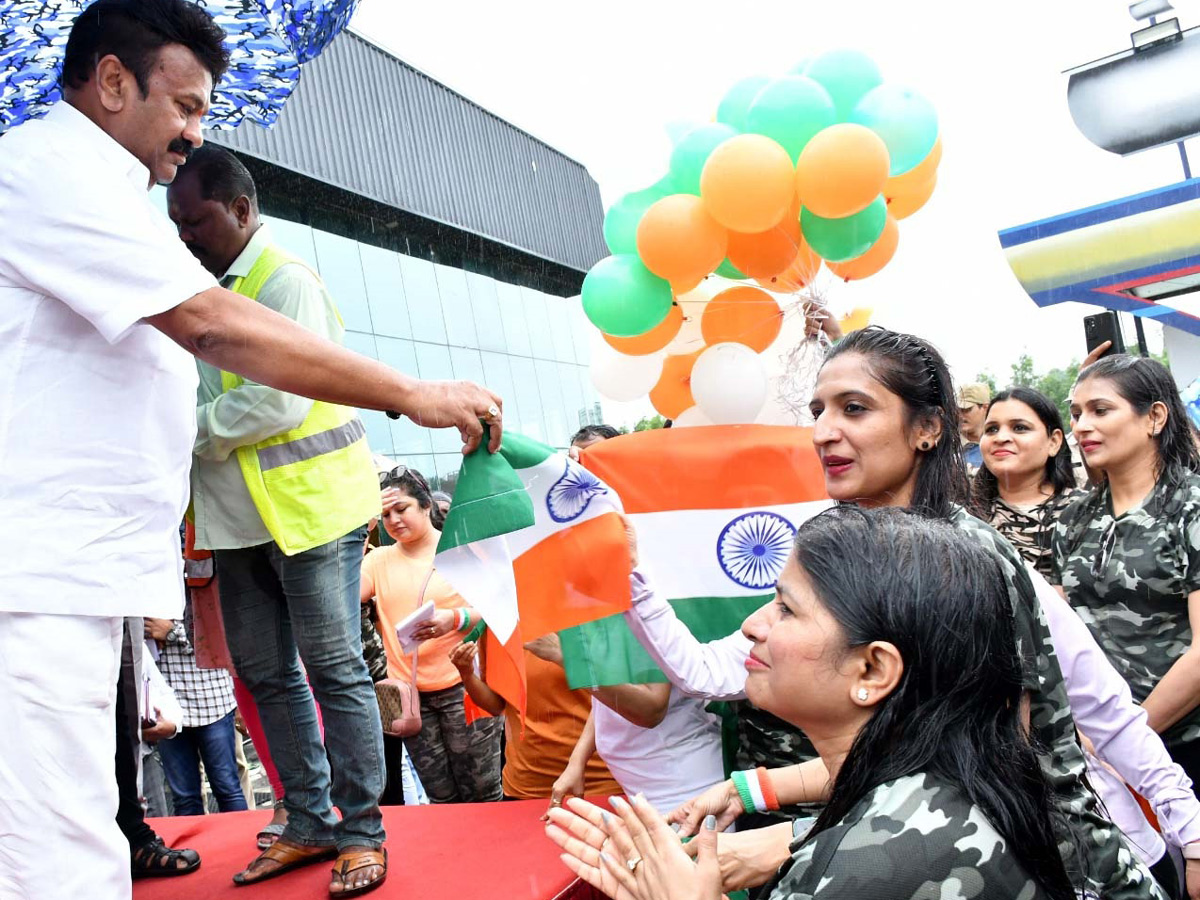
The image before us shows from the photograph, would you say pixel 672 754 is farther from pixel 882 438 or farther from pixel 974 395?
pixel 974 395

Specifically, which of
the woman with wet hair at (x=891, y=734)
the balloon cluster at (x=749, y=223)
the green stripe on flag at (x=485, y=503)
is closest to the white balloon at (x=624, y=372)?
the balloon cluster at (x=749, y=223)

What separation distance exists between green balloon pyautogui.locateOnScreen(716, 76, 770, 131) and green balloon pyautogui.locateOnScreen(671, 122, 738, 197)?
97 millimetres

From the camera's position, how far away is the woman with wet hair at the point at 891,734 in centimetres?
119

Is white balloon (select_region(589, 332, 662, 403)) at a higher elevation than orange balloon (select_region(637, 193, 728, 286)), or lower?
lower

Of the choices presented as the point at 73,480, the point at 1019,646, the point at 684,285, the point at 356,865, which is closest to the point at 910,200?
the point at 684,285

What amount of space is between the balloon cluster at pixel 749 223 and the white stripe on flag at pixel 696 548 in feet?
1.08

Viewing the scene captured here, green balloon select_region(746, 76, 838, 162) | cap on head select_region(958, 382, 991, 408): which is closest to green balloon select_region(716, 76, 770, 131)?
green balloon select_region(746, 76, 838, 162)

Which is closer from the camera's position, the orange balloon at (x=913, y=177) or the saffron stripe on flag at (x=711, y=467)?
the saffron stripe on flag at (x=711, y=467)

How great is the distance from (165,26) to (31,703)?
1.19 metres

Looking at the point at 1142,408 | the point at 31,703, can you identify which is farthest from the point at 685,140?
the point at 31,703

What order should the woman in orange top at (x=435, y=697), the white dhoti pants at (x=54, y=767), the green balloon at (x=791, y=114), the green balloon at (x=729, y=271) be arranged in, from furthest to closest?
the woman in orange top at (x=435, y=697)
the green balloon at (x=729, y=271)
the green balloon at (x=791, y=114)
the white dhoti pants at (x=54, y=767)

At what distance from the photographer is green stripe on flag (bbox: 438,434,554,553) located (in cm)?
211

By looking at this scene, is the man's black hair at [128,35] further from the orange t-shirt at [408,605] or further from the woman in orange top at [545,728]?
the orange t-shirt at [408,605]

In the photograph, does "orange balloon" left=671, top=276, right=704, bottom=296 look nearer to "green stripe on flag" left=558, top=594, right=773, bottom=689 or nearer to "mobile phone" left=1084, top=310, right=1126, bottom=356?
"green stripe on flag" left=558, top=594, right=773, bottom=689
